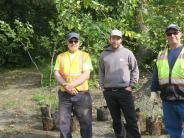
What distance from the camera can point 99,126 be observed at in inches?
349

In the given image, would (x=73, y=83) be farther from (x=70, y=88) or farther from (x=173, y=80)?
(x=173, y=80)

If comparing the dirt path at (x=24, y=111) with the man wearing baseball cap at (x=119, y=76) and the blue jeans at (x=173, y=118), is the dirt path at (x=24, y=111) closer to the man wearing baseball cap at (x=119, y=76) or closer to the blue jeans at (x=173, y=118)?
the man wearing baseball cap at (x=119, y=76)

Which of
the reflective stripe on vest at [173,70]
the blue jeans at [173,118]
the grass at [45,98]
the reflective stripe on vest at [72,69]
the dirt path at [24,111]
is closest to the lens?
the reflective stripe on vest at [173,70]

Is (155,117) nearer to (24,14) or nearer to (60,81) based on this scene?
(60,81)

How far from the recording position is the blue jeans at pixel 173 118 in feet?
19.4

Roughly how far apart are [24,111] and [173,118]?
5319mm

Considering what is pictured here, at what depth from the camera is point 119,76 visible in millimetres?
6883

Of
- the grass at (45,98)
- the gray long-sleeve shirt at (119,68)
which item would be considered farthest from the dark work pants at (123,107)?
the grass at (45,98)

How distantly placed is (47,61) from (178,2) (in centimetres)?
948

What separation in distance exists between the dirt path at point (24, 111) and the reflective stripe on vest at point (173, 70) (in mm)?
2540

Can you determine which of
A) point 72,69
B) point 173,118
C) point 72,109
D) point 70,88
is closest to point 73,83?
point 70,88

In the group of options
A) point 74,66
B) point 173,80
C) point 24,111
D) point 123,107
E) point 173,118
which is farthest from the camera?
point 24,111

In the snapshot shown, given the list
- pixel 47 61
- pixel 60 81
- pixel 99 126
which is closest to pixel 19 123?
pixel 99 126

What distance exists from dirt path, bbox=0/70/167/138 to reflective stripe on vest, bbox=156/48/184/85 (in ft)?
8.33
